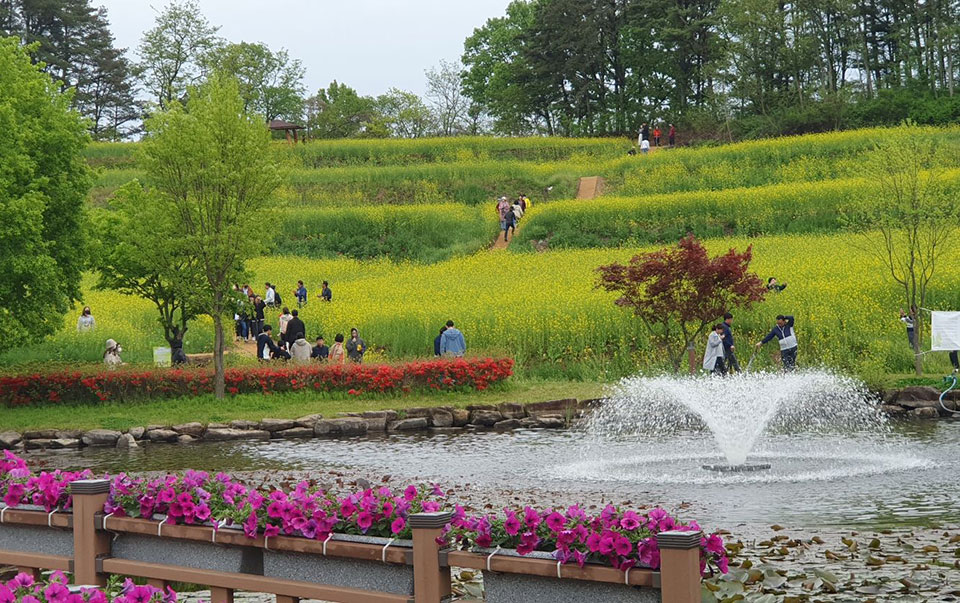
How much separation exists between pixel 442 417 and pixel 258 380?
4.95 meters

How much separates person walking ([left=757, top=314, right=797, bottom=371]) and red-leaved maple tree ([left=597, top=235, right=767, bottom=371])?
4.30 feet

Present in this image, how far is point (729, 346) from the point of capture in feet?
81.8

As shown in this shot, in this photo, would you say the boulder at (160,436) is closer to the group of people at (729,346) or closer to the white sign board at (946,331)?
the group of people at (729,346)

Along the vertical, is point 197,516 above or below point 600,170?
below

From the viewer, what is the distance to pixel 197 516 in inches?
317

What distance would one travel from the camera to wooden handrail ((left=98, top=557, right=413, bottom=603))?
24.0ft

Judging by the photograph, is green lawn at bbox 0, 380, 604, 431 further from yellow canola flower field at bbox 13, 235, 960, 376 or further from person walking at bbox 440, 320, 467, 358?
yellow canola flower field at bbox 13, 235, 960, 376

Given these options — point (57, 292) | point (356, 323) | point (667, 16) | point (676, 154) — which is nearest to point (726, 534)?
point (57, 292)

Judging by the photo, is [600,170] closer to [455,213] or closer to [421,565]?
[455,213]

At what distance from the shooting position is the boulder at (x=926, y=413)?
21891 mm

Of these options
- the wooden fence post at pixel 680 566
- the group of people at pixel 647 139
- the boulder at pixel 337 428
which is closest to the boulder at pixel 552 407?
the boulder at pixel 337 428

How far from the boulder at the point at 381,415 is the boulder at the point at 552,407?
270cm

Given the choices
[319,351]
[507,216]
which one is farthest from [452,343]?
[507,216]

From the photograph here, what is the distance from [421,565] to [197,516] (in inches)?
75.2
